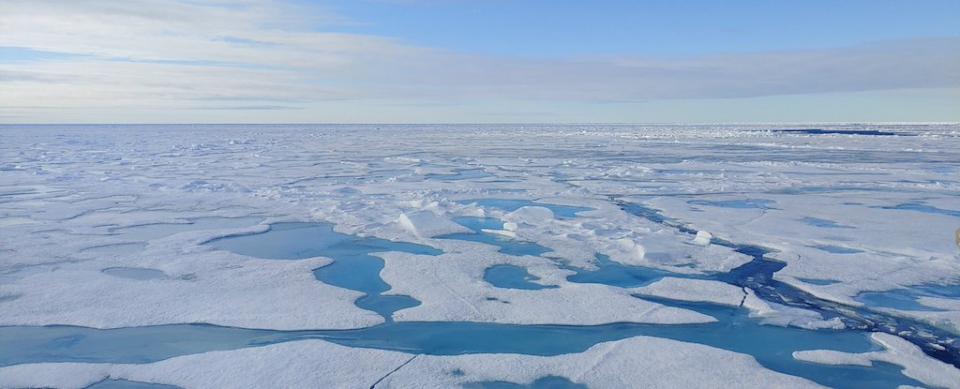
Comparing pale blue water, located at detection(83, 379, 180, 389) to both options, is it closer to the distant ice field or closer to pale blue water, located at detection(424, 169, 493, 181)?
the distant ice field

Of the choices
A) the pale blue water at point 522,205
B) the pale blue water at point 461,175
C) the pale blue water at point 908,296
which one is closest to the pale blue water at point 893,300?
the pale blue water at point 908,296

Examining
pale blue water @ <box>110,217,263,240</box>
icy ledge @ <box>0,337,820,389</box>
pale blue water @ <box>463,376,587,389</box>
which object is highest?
icy ledge @ <box>0,337,820,389</box>

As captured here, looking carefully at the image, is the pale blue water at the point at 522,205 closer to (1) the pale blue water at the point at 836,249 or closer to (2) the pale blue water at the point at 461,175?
(1) the pale blue water at the point at 836,249

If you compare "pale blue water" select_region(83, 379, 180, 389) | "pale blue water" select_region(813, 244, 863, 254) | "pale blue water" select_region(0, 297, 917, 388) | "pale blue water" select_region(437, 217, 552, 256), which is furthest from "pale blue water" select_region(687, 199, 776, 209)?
"pale blue water" select_region(83, 379, 180, 389)

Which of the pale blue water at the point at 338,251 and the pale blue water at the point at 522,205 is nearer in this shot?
the pale blue water at the point at 338,251

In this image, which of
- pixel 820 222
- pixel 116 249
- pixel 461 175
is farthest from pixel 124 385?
pixel 461 175

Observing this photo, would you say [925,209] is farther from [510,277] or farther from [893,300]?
[510,277]
